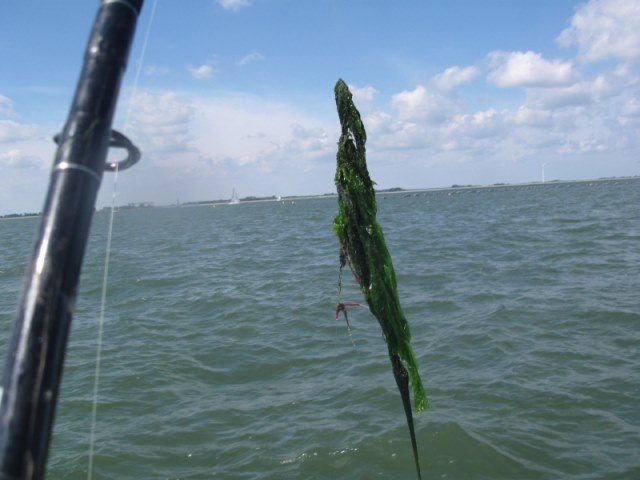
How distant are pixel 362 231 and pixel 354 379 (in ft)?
20.2

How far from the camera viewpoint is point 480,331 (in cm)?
1066

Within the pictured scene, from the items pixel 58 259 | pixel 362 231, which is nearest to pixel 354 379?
pixel 362 231

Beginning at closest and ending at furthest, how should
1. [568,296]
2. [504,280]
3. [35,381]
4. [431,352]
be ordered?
1. [35,381]
2. [431,352]
3. [568,296]
4. [504,280]

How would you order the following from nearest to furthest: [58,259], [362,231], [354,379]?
[58,259] → [362,231] → [354,379]

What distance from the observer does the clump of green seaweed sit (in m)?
3.10

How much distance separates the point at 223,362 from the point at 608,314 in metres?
8.53

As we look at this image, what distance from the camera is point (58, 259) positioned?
1.29m

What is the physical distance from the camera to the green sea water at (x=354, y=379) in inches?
249

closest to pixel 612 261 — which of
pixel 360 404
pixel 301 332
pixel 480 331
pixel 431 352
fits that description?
pixel 480 331

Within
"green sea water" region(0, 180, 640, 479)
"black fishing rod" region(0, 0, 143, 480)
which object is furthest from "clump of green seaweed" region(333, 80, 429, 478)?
"black fishing rod" region(0, 0, 143, 480)

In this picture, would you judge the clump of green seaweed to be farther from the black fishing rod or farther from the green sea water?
the black fishing rod

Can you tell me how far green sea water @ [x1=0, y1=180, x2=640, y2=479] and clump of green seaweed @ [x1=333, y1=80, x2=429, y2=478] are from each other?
1.15m

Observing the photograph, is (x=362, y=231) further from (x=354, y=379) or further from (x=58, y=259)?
(x=354, y=379)

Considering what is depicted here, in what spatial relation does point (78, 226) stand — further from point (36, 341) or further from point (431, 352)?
point (431, 352)
